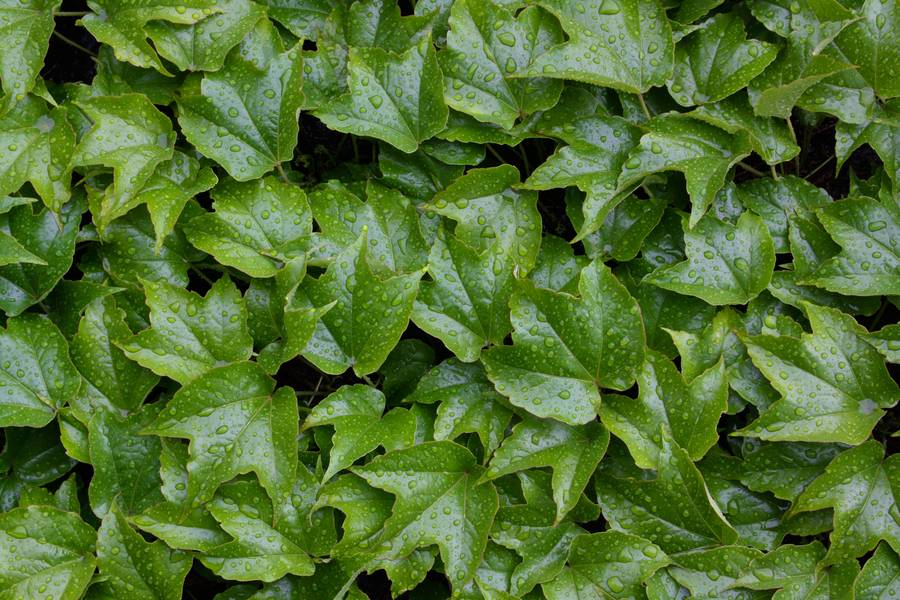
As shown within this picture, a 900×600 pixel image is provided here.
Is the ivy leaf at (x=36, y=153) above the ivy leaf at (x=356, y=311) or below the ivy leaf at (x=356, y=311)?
above

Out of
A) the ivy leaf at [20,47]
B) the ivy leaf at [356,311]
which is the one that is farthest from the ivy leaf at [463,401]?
the ivy leaf at [20,47]

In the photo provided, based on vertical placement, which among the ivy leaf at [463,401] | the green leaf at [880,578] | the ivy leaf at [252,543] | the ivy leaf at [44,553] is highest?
the ivy leaf at [463,401]

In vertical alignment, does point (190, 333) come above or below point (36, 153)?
below

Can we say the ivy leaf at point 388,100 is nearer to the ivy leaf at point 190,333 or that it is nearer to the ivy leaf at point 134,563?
the ivy leaf at point 190,333

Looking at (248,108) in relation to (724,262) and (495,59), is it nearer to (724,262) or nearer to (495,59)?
(495,59)

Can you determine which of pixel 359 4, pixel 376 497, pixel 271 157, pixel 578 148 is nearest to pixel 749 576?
pixel 376 497

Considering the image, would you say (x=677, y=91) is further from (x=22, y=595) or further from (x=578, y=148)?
(x=22, y=595)

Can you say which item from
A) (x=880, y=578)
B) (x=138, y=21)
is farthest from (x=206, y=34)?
(x=880, y=578)
